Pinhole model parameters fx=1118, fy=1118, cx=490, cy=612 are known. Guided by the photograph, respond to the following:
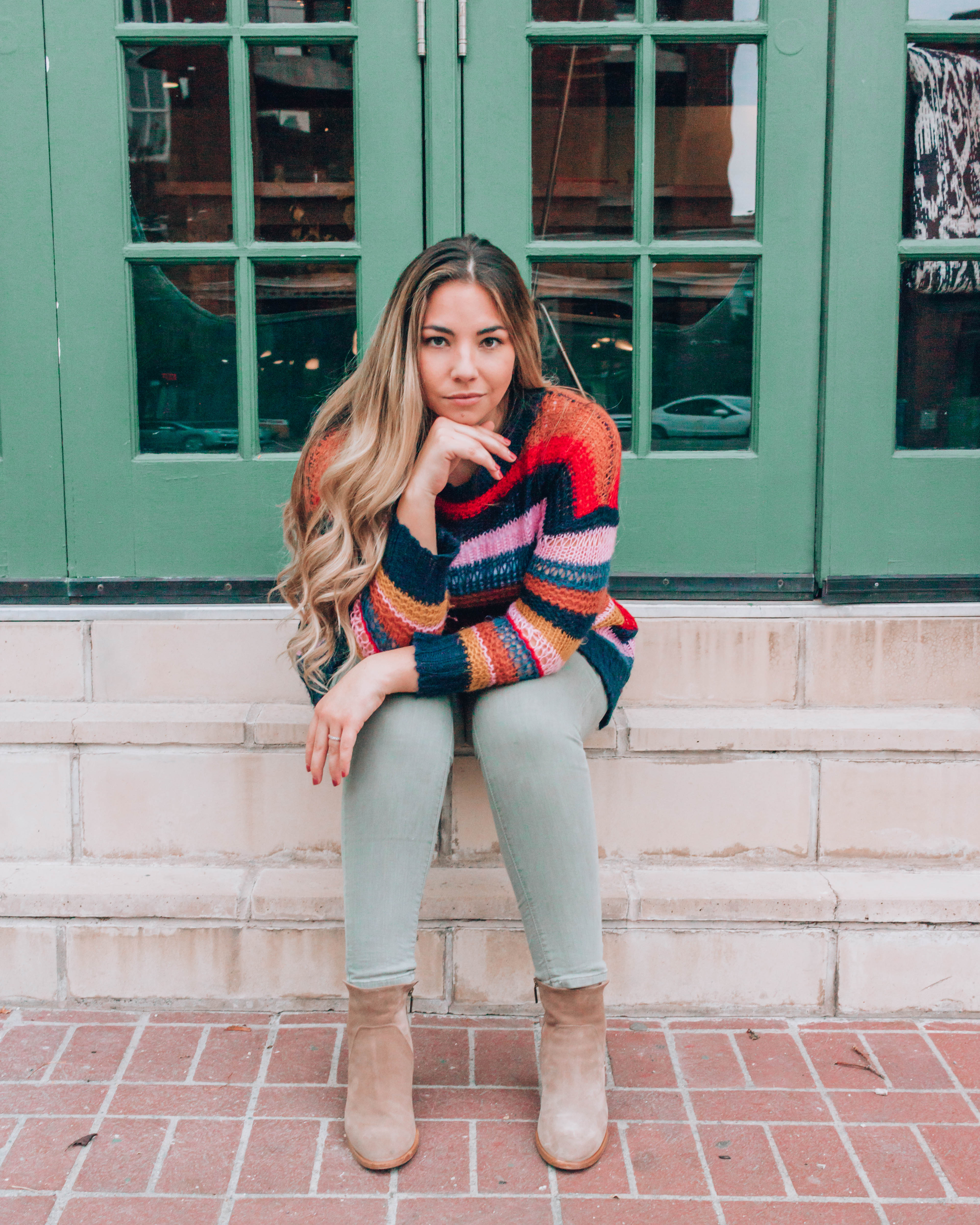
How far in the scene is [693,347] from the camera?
8.65ft

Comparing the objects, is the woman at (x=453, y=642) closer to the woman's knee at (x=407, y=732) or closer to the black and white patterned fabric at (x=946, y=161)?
the woman's knee at (x=407, y=732)

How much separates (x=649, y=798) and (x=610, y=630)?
436mm

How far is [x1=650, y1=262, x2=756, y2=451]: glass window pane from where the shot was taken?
8.57 feet

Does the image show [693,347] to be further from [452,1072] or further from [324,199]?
[452,1072]

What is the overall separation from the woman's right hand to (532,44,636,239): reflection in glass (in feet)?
2.50

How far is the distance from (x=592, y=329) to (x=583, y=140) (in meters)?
0.43

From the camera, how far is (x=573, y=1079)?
2.01 metres

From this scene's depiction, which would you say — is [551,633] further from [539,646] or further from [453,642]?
[453,642]

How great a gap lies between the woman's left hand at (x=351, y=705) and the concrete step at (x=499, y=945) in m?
0.53

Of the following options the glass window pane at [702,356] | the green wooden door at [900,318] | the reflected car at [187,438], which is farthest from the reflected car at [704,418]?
the reflected car at [187,438]

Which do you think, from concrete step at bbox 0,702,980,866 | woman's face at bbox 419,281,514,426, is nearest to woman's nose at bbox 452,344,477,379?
woman's face at bbox 419,281,514,426

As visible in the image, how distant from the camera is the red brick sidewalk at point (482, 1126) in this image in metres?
1.86

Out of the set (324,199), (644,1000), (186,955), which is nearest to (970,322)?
(324,199)

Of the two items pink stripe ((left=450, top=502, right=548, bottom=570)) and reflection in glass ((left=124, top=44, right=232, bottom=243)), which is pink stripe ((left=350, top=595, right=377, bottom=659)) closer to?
pink stripe ((left=450, top=502, right=548, bottom=570))
